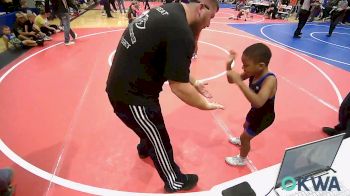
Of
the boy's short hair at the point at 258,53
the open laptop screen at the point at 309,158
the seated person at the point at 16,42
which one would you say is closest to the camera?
the open laptop screen at the point at 309,158

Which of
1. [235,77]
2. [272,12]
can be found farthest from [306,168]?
[272,12]

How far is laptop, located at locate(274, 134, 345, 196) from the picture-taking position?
1.48 m

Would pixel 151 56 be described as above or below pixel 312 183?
above

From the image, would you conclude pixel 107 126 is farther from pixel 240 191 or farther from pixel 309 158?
pixel 309 158

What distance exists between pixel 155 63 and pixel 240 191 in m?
1.09

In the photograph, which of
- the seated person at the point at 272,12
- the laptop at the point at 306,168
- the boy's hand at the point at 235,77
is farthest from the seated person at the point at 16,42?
the seated person at the point at 272,12

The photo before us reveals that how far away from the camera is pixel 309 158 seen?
→ 1567mm

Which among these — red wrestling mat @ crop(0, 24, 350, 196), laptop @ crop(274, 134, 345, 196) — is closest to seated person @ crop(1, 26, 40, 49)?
red wrestling mat @ crop(0, 24, 350, 196)

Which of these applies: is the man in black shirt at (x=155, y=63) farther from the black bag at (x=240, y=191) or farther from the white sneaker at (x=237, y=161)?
the white sneaker at (x=237, y=161)

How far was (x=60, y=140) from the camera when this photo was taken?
3.60m

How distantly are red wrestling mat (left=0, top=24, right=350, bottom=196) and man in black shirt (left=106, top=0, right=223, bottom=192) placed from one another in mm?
1079

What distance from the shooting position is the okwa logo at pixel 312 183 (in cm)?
155

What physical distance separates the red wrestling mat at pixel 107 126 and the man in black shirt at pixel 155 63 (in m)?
1.08

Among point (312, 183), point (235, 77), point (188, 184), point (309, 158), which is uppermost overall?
point (235, 77)
